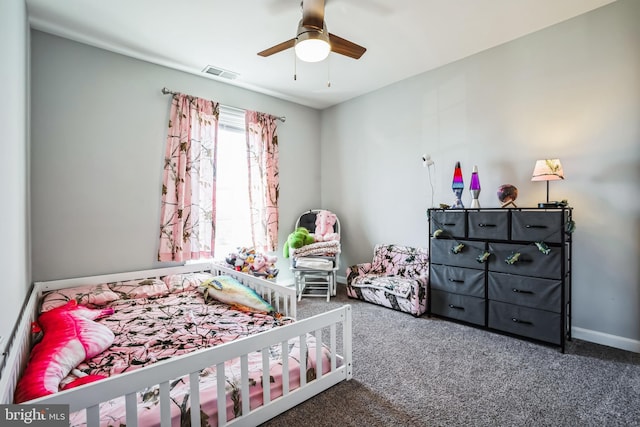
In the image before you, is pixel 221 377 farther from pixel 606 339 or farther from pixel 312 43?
pixel 606 339

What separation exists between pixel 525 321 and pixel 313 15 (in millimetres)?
2733

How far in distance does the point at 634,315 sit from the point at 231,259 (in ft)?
11.5

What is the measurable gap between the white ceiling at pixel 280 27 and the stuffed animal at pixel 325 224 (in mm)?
1834

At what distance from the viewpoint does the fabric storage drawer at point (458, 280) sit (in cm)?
267

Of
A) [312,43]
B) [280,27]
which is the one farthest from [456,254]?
[280,27]

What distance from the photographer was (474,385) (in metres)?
1.84

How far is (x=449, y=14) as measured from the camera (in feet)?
7.81

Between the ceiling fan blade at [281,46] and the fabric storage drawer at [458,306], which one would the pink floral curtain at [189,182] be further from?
the fabric storage drawer at [458,306]

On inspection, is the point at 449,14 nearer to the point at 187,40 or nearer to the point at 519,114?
the point at 519,114

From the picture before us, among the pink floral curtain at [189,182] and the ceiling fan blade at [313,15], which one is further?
the pink floral curtain at [189,182]

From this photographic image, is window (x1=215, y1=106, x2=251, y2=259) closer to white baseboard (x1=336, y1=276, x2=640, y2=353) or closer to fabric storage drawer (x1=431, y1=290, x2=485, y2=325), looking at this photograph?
fabric storage drawer (x1=431, y1=290, x2=485, y2=325)

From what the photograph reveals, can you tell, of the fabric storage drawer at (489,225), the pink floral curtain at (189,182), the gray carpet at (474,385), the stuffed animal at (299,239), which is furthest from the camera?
the stuffed animal at (299,239)

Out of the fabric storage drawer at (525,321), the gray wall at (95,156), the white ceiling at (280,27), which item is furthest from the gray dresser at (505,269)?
the gray wall at (95,156)

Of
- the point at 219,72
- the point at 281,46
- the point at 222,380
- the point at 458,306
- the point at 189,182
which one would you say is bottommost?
the point at 458,306
